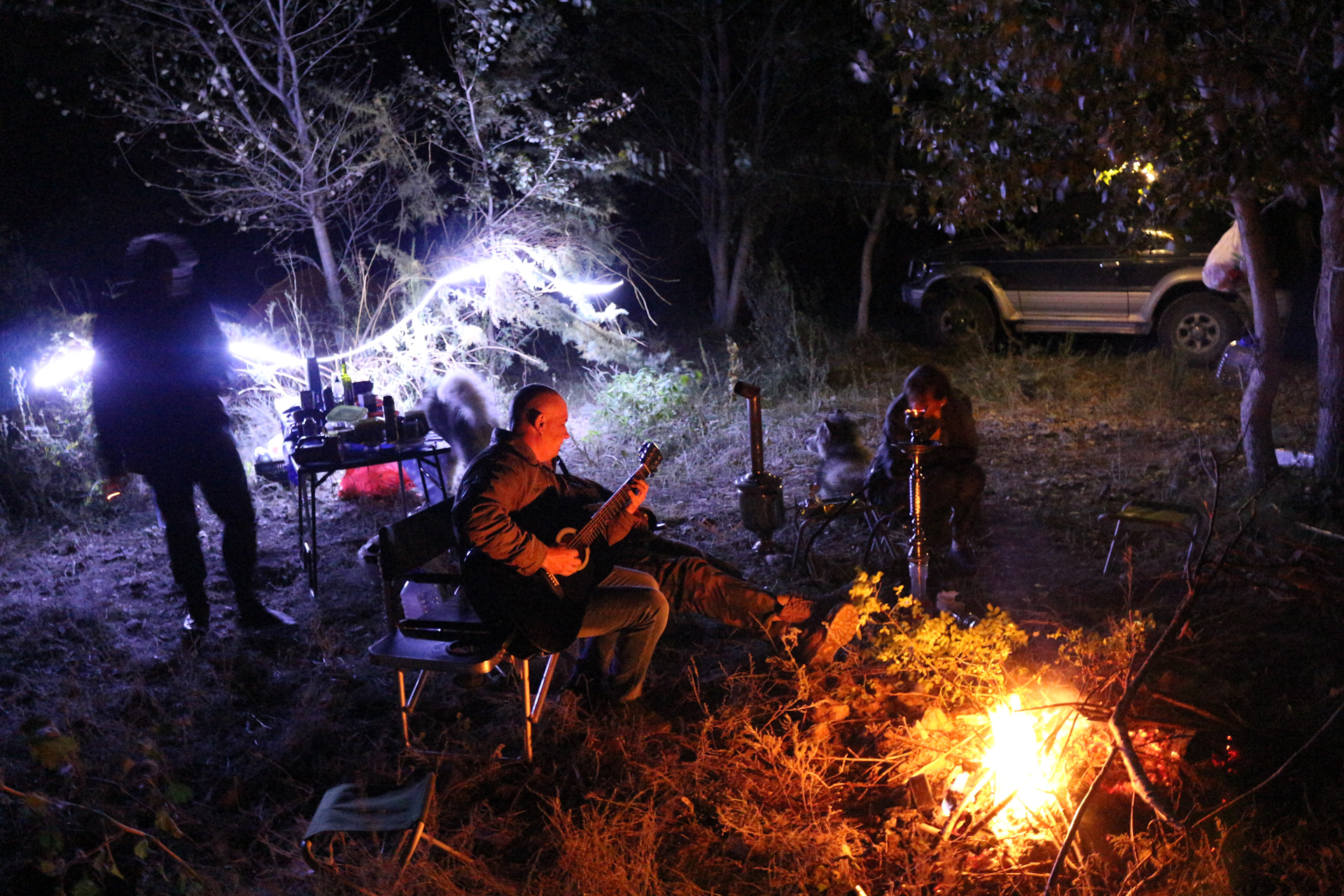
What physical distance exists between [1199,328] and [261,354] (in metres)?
8.87

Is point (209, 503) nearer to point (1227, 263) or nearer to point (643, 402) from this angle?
point (643, 402)

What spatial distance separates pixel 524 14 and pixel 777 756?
779cm

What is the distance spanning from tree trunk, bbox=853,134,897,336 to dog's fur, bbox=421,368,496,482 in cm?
625

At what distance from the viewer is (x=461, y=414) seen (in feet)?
19.0

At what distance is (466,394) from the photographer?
19.1 feet

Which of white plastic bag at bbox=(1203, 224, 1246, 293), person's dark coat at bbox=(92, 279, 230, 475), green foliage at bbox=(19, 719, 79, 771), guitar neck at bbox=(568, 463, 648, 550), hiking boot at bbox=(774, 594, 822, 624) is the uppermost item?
white plastic bag at bbox=(1203, 224, 1246, 293)

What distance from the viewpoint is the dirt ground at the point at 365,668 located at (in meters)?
3.00

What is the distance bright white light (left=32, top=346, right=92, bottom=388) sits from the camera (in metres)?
7.74

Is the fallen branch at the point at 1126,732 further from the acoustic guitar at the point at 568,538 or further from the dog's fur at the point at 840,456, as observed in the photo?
the dog's fur at the point at 840,456

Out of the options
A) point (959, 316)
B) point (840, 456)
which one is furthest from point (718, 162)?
point (840, 456)

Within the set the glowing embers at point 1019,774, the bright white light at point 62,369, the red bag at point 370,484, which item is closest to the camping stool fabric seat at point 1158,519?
the glowing embers at point 1019,774

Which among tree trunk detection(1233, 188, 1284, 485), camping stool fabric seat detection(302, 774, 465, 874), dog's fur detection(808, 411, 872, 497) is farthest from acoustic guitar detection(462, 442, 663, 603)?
tree trunk detection(1233, 188, 1284, 485)

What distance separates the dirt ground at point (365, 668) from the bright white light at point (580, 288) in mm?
2096

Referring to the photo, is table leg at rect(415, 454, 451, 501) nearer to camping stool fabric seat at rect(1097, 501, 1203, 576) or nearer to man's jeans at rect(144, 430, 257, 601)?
man's jeans at rect(144, 430, 257, 601)
